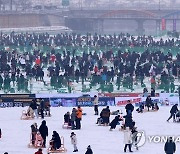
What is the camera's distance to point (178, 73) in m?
45.4

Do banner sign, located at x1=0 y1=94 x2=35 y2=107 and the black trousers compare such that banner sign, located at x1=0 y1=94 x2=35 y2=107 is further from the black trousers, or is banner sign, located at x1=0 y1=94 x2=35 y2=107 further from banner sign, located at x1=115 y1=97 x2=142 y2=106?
the black trousers

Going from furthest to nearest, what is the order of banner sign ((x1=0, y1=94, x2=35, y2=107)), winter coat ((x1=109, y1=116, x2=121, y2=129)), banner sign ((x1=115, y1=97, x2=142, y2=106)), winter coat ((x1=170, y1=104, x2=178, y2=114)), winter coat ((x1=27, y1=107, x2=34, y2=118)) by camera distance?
banner sign ((x1=115, y1=97, x2=142, y2=106))
banner sign ((x1=0, y1=94, x2=35, y2=107))
winter coat ((x1=27, y1=107, x2=34, y2=118))
winter coat ((x1=170, y1=104, x2=178, y2=114))
winter coat ((x1=109, y1=116, x2=121, y2=129))

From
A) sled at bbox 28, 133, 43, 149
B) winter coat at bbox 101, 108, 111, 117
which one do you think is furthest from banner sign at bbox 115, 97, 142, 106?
sled at bbox 28, 133, 43, 149

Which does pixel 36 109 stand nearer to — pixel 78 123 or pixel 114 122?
pixel 78 123

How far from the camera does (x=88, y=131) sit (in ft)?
112

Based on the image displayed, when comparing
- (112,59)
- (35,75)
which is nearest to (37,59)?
(112,59)

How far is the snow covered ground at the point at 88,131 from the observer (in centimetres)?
3077

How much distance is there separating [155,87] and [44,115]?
22.7 ft

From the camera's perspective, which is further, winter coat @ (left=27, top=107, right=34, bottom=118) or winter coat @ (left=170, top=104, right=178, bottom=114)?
winter coat @ (left=27, top=107, right=34, bottom=118)

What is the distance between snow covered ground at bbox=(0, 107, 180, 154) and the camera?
30769 mm

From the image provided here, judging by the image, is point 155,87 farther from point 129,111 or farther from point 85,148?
point 85,148

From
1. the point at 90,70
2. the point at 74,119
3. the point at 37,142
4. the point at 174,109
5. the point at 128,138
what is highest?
the point at 90,70

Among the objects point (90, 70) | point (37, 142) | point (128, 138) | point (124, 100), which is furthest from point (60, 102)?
point (128, 138)

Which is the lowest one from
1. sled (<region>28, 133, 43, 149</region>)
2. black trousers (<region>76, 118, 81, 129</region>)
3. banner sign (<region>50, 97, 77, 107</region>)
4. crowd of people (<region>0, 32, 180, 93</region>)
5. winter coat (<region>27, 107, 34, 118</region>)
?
sled (<region>28, 133, 43, 149</region>)
